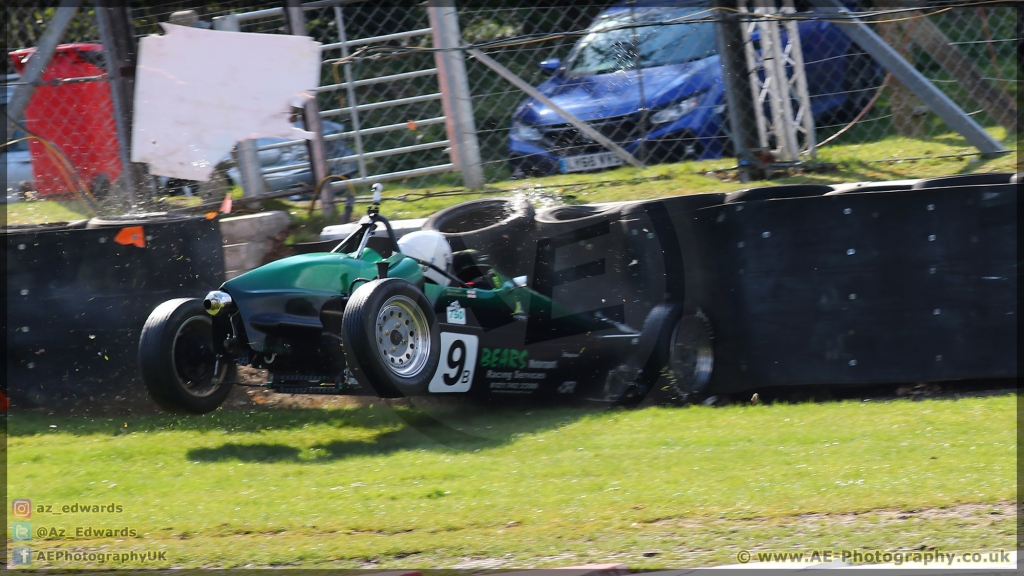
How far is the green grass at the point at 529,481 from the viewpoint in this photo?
423 centimetres

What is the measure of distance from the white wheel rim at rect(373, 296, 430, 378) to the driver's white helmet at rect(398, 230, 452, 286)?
0.57 m

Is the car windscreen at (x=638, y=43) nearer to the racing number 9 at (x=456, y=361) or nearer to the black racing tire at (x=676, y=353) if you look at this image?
the black racing tire at (x=676, y=353)

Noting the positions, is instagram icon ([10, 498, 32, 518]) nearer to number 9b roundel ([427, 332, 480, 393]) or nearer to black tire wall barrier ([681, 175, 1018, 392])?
number 9b roundel ([427, 332, 480, 393])

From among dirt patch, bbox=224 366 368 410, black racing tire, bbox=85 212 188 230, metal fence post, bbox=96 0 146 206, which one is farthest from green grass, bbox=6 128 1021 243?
dirt patch, bbox=224 366 368 410

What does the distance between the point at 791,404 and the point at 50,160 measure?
6014 millimetres

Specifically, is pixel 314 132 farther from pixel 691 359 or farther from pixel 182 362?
pixel 691 359

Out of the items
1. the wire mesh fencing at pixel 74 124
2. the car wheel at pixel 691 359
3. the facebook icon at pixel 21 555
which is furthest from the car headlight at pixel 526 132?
the facebook icon at pixel 21 555

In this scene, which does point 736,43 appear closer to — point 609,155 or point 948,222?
point 609,155

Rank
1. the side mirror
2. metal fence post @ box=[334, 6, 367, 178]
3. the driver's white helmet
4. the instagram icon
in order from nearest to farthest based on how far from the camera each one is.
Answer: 1. the instagram icon
2. the driver's white helmet
3. the side mirror
4. metal fence post @ box=[334, 6, 367, 178]

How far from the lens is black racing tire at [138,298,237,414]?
19.1 ft

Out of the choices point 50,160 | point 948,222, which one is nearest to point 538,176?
point 948,222

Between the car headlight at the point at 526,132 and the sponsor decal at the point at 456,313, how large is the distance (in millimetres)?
2641

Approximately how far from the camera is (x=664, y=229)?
21.9 feet

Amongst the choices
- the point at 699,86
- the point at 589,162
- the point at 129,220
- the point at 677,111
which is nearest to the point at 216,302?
the point at 129,220
